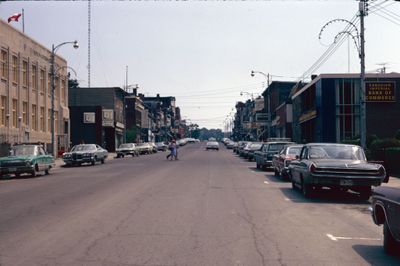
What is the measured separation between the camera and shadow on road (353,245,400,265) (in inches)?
334

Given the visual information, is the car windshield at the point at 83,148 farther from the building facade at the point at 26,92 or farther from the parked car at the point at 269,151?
the parked car at the point at 269,151

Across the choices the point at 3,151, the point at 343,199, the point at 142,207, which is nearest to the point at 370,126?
the point at 3,151

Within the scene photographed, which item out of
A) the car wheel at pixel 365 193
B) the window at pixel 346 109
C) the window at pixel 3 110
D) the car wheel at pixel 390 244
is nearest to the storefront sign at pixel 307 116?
the window at pixel 346 109

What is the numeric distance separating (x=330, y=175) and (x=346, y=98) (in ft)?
122

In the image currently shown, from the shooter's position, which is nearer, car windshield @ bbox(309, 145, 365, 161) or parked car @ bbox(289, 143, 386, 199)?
parked car @ bbox(289, 143, 386, 199)

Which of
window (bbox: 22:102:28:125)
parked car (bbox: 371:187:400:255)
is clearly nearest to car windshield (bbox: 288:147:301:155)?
parked car (bbox: 371:187:400:255)

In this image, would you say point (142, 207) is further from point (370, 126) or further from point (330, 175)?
point (370, 126)

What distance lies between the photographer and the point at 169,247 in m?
9.35

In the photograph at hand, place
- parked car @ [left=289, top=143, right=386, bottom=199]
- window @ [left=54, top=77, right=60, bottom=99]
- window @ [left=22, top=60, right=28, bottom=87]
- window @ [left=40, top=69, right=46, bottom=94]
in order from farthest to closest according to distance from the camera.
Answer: window @ [left=54, top=77, right=60, bottom=99] < window @ [left=40, top=69, right=46, bottom=94] < window @ [left=22, top=60, right=28, bottom=87] < parked car @ [left=289, top=143, right=386, bottom=199]

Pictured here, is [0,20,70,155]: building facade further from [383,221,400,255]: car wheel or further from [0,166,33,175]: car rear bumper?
[383,221,400,255]: car wheel

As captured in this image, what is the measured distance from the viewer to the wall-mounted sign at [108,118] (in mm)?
78150

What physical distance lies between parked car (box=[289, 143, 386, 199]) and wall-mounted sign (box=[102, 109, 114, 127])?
6226 cm

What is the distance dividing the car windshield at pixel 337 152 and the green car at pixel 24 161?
52.1 feet

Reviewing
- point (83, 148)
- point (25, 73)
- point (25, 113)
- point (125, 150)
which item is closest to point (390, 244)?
point (83, 148)
